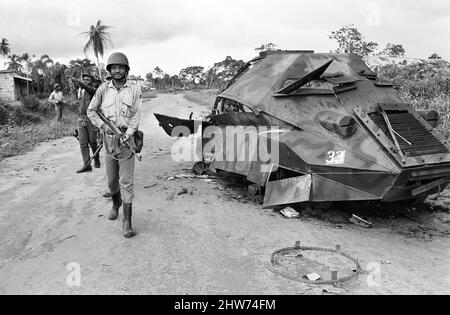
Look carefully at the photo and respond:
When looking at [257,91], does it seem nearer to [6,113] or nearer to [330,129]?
[330,129]

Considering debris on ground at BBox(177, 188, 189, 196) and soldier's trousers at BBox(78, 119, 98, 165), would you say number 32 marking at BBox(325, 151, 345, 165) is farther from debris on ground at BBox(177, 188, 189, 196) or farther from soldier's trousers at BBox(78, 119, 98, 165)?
soldier's trousers at BBox(78, 119, 98, 165)

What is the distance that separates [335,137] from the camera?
529 cm

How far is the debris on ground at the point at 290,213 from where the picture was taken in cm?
555

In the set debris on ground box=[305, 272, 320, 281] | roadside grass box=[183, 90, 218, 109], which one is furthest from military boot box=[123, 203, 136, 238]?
roadside grass box=[183, 90, 218, 109]

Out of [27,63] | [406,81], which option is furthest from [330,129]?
[27,63]

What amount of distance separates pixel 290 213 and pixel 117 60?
8.28 feet

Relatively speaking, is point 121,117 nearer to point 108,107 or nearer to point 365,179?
point 108,107

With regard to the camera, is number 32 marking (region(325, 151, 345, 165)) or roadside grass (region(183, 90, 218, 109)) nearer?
number 32 marking (region(325, 151, 345, 165))

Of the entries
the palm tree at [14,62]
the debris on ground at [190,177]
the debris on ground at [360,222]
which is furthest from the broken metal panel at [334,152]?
the palm tree at [14,62]

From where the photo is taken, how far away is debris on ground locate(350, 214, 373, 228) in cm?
538

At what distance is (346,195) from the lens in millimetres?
5086

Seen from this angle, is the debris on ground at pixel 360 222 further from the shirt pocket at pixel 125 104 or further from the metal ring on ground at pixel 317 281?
the shirt pocket at pixel 125 104

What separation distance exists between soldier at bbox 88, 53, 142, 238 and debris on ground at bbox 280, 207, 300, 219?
1743 millimetres

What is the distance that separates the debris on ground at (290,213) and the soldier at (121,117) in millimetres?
1743
